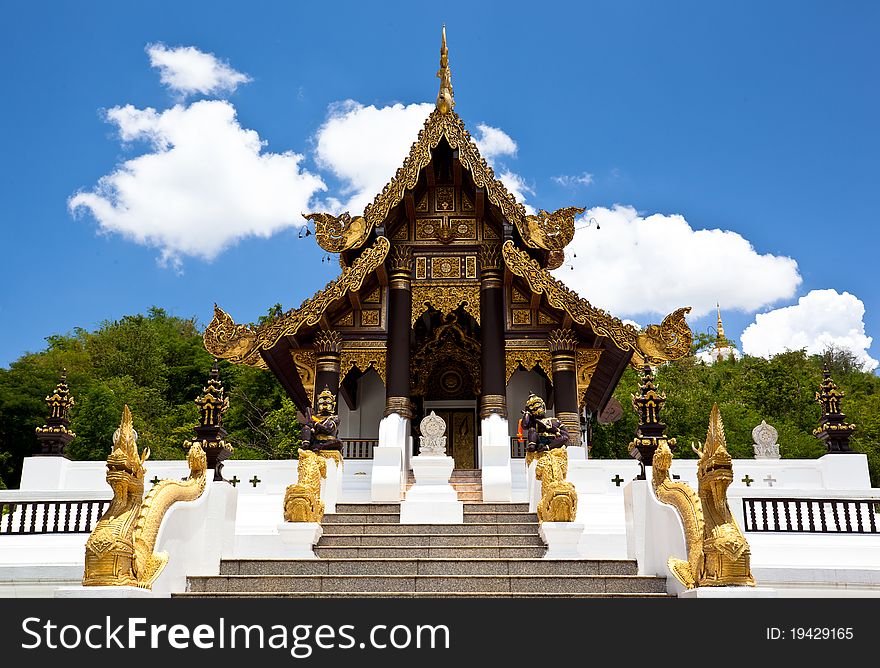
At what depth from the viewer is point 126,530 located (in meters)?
5.91

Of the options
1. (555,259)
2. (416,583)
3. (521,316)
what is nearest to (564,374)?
(521,316)

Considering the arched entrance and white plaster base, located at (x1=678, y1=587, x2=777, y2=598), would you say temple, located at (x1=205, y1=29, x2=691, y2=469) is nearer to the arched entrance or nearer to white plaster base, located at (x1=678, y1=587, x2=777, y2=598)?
the arched entrance

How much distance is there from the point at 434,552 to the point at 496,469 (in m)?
2.79

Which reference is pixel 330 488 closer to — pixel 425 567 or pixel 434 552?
pixel 434 552

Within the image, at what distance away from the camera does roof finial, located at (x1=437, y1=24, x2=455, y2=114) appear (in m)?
13.4

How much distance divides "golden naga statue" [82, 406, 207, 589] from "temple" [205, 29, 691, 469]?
606cm

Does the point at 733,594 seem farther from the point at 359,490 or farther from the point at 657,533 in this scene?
the point at 359,490

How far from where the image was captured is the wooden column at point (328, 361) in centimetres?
1324

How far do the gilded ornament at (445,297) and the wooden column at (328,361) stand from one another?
136 centimetres

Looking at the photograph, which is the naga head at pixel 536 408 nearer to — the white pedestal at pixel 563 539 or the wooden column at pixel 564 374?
the white pedestal at pixel 563 539

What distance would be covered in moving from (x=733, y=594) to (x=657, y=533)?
1666mm

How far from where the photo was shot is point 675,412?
2962 centimetres

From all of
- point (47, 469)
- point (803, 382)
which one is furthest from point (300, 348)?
point (803, 382)

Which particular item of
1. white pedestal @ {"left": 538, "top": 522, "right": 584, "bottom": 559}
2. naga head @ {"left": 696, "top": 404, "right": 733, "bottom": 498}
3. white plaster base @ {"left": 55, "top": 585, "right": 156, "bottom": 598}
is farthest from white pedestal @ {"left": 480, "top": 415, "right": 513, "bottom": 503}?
white plaster base @ {"left": 55, "top": 585, "right": 156, "bottom": 598}
